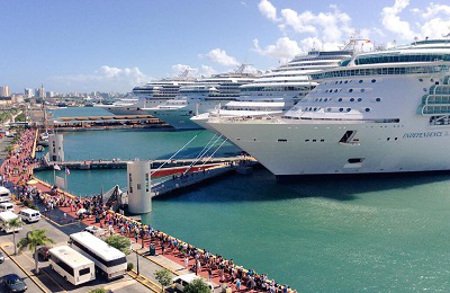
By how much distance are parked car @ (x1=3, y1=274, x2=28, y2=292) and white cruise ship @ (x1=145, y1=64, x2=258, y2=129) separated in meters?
72.1

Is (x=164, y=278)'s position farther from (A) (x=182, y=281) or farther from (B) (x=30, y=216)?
(B) (x=30, y=216)

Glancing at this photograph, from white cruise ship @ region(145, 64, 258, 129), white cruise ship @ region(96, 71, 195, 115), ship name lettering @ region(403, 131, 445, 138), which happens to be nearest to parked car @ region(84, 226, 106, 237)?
ship name lettering @ region(403, 131, 445, 138)

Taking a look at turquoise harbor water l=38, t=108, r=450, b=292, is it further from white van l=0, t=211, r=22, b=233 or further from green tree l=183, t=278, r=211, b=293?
white van l=0, t=211, r=22, b=233

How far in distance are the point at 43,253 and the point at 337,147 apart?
2447cm

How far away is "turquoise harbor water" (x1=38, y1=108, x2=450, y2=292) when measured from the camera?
2291 centimetres

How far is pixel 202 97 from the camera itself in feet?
313

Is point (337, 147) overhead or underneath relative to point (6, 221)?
overhead

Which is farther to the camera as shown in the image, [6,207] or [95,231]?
[6,207]

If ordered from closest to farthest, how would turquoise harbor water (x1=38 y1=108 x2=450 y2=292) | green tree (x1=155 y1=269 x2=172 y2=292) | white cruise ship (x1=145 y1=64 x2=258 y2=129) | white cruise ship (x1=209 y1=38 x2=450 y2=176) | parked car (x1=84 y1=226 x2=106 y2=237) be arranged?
green tree (x1=155 y1=269 x2=172 y2=292) → turquoise harbor water (x1=38 y1=108 x2=450 y2=292) → parked car (x1=84 y1=226 x2=106 y2=237) → white cruise ship (x1=209 y1=38 x2=450 y2=176) → white cruise ship (x1=145 y1=64 x2=258 y2=129)

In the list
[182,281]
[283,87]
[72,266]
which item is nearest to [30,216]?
[72,266]

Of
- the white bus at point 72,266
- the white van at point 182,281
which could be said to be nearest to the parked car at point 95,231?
the white bus at point 72,266

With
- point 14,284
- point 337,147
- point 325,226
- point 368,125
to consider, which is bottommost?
point 325,226

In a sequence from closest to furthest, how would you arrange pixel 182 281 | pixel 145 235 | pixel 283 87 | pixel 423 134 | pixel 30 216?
pixel 182 281 → pixel 145 235 → pixel 30 216 → pixel 423 134 → pixel 283 87

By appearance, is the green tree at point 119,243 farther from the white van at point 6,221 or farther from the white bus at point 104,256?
the white van at point 6,221
